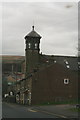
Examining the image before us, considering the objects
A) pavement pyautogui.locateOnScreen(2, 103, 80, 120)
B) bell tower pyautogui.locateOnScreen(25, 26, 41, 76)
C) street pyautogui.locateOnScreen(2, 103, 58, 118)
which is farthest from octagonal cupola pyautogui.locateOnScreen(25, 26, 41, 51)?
street pyautogui.locateOnScreen(2, 103, 58, 118)

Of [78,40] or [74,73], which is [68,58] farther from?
[78,40]

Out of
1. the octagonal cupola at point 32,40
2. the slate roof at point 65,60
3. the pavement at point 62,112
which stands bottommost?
the pavement at point 62,112

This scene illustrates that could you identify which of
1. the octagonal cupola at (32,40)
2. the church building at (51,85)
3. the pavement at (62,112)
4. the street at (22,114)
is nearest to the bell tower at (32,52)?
the octagonal cupola at (32,40)

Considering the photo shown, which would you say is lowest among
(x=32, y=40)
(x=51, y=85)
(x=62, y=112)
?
(x=62, y=112)

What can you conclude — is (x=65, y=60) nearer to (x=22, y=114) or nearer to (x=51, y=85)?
(x=51, y=85)

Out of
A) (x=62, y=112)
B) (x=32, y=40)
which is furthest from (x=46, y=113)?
(x=32, y=40)

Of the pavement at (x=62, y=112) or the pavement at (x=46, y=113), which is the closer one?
the pavement at (x=46, y=113)

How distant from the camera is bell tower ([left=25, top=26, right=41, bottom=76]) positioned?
7344 cm

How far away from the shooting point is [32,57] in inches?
2879

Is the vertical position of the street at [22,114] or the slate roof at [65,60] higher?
the slate roof at [65,60]

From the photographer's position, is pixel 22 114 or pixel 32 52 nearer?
pixel 22 114

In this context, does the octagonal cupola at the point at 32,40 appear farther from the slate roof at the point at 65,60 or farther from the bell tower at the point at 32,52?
the slate roof at the point at 65,60

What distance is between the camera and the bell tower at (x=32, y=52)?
241 ft

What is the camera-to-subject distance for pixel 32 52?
7362 centimetres
